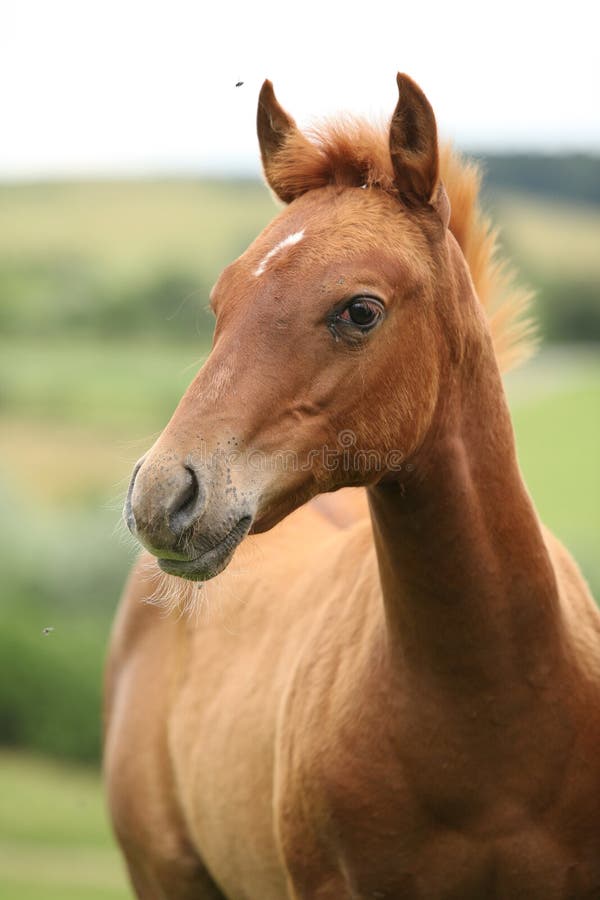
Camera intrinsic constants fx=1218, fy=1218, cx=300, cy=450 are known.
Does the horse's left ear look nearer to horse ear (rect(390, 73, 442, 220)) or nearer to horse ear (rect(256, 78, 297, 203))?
horse ear (rect(390, 73, 442, 220))

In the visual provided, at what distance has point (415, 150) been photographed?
2783 mm

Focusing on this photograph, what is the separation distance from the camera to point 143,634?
4953mm

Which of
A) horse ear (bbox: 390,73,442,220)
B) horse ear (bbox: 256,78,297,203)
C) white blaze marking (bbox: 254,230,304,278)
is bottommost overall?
white blaze marking (bbox: 254,230,304,278)

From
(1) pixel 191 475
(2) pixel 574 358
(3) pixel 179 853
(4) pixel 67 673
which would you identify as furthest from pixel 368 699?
(2) pixel 574 358

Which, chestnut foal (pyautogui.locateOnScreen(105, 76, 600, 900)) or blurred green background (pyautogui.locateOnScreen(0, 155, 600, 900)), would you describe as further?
blurred green background (pyautogui.locateOnScreen(0, 155, 600, 900))

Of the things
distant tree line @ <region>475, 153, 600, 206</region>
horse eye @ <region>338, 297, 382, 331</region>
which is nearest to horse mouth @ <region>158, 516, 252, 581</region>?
horse eye @ <region>338, 297, 382, 331</region>

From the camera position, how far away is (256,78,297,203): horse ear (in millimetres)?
3076

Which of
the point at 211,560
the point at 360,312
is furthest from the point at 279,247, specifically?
the point at 211,560

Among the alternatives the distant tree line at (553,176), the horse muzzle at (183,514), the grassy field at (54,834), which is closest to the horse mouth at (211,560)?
the horse muzzle at (183,514)

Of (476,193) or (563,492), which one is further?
(563,492)

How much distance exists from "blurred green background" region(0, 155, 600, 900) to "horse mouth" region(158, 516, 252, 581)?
6.09 metres

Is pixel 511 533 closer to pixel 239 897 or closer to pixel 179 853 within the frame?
pixel 239 897

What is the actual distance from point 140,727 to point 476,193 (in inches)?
103

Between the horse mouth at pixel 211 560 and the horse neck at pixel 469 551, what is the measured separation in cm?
48
